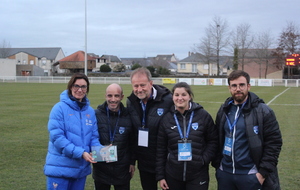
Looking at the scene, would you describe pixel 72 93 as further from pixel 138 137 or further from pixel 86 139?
pixel 138 137

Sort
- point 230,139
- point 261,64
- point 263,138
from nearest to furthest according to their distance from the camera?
point 263,138 → point 230,139 → point 261,64

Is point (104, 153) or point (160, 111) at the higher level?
point (160, 111)

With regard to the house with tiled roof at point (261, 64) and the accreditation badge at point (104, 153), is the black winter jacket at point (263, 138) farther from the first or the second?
the house with tiled roof at point (261, 64)

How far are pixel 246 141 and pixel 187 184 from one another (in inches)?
32.3

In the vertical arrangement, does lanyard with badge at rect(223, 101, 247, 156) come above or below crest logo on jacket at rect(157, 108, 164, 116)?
below

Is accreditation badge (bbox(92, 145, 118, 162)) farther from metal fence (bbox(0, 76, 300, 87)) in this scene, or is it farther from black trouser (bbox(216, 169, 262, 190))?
metal fence (bbox(0, 76, 300, 87))

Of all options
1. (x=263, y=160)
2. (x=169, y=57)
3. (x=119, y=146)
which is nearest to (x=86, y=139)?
(x=119, y=146)

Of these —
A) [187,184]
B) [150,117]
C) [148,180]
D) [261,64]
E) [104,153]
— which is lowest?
[148,180]

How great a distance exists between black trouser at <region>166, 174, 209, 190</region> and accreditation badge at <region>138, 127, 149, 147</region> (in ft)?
1.69

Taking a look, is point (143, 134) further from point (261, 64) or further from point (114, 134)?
point (261, 64)

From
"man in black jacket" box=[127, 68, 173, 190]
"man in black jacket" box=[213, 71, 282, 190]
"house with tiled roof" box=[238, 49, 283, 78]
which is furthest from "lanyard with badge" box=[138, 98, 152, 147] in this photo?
"house with tiled roof" box=[238, 49, 283, 78]

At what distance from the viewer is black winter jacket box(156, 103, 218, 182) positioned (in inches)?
140

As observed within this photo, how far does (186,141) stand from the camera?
352cm

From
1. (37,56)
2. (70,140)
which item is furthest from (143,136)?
(37,56)
